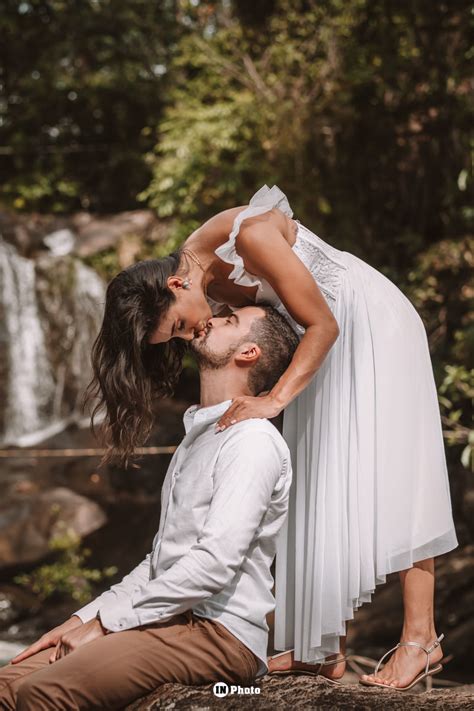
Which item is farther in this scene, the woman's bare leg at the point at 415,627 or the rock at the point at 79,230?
the rock at the point at 79,230

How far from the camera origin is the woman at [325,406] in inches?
90.6

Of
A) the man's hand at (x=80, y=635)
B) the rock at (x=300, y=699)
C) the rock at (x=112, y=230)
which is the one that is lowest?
the rock at (x=300, y=699)

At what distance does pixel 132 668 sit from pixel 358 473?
0.92m

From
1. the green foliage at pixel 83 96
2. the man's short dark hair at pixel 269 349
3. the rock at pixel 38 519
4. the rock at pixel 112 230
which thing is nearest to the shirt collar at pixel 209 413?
the man's short dark hair at pixel 269 349

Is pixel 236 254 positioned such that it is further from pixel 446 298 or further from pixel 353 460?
pixel 446 298

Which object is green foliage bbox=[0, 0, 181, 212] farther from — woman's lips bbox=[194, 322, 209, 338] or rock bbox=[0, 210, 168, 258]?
woman's lips bbox=[194, 322, 209, 338]

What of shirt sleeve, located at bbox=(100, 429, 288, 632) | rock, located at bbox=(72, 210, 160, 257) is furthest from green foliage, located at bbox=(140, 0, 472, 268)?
shirt sleeve, located at bbox=(100, 429, 288, 632)

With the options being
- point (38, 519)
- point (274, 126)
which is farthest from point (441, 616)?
point (274, 126)

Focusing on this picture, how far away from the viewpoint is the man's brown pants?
1.72m

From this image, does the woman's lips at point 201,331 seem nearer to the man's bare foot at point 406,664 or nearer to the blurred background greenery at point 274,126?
the man's bare foot at point 406,664

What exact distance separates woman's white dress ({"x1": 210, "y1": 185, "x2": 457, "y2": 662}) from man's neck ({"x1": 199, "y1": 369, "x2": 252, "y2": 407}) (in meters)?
0.29

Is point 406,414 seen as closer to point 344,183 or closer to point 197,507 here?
point 197,507

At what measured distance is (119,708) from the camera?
5.91 feet

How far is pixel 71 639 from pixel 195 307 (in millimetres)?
918
